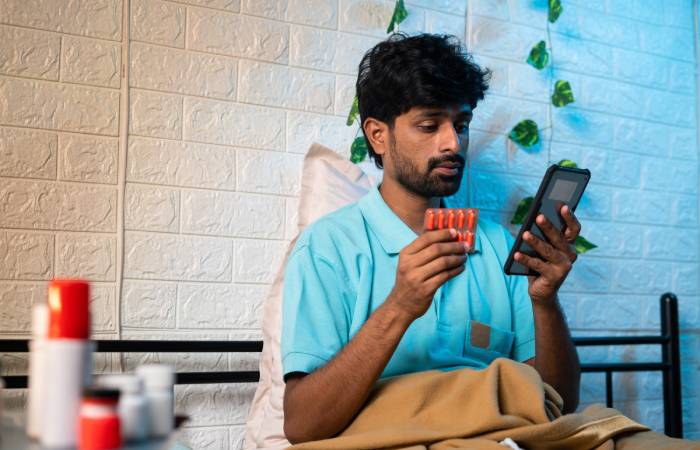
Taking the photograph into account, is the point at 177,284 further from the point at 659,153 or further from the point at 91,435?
the point at 659,153

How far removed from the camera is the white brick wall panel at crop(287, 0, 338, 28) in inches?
67.7

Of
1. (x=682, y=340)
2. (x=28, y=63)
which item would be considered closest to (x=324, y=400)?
(x=28, y=63)

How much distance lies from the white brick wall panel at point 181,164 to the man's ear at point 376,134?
0.30 metres

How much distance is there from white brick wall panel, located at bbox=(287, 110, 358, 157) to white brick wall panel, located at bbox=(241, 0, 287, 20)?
0.74ft

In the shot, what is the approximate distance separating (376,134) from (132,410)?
1.08 m

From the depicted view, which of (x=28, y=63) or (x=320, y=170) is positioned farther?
(x=320, y=170)

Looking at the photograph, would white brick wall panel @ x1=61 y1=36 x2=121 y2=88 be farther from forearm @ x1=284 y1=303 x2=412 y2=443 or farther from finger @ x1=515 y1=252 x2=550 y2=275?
finger @ x1=515 y1=252 x2=550 y2=275

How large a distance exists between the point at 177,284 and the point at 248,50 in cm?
54

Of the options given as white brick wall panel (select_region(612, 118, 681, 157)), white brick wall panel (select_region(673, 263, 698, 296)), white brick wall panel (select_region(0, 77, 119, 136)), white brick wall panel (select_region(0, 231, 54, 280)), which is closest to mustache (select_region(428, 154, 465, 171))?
white brick wall panel (select_region(0, 77, 119, 136))

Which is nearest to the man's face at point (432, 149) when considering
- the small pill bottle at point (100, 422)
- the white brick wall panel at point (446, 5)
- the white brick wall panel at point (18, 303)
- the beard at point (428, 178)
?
the beard at point (428, 178)

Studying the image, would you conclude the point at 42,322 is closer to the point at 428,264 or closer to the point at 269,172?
the point at 428,264

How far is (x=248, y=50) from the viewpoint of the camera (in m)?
1.66

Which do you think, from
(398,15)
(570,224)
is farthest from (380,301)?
(398,15)

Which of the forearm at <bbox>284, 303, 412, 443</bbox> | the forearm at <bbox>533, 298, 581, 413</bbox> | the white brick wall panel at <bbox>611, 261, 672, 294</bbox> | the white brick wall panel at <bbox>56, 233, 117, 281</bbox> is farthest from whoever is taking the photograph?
the white brick wall panel at <bbox>611, 261, 672, 294</bbox>
